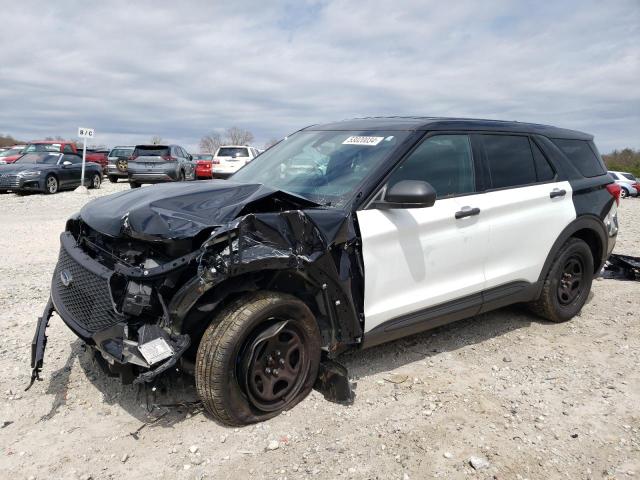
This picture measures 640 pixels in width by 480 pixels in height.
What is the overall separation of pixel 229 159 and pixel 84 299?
1752 cm

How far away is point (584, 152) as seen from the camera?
4914 mm

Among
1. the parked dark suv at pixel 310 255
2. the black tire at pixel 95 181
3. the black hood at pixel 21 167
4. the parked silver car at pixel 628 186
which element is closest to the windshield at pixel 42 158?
the black hood at pixel 21 167

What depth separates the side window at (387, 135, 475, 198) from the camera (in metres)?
3.48

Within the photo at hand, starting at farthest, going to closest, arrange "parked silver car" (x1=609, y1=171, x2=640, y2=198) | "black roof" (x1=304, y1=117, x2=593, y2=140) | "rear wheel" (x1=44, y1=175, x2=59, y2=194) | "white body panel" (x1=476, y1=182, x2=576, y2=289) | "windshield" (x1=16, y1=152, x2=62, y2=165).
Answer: "parked silver car" (x1=609, y1=171, x2=640, y2=198), "windshield" (x1=16, y1=152, x2=62, y2=165), "rear wheel" (x1=44, y1=175, x2=59, y2=194), "white body panel" (x1=476, y1=182, x2=576, y2=289), "black roof" (x1=304, y1=117, x2=593, y2=140)

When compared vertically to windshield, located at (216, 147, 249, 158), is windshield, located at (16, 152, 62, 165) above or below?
below

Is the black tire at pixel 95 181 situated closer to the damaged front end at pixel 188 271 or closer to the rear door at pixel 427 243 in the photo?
the damaged front end at pixel 188 271

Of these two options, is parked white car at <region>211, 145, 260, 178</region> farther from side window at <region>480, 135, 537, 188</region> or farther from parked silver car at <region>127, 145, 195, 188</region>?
side window at <region>480, 135, 537, 188</region>

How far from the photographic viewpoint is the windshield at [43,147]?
20.3m

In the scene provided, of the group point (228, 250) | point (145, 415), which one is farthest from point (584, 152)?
point (145, 415)

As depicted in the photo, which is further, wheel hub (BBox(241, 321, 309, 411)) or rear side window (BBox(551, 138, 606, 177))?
rear side window (BBox(551, 138, 606, 177))

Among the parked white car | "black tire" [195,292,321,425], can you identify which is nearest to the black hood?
the parked white car

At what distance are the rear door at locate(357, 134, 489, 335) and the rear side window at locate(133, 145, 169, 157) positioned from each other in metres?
16.0

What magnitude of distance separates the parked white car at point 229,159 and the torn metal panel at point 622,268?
580 inches

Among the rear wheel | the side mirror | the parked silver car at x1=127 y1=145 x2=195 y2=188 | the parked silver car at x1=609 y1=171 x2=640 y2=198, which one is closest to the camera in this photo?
the side mirror
